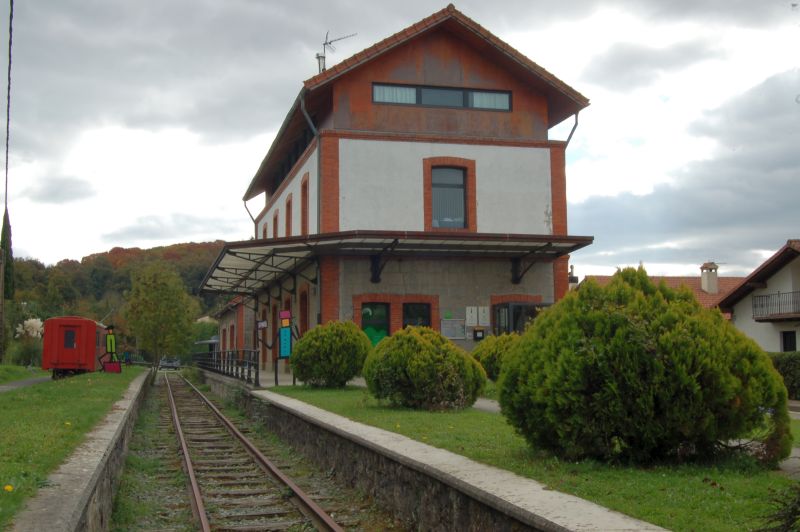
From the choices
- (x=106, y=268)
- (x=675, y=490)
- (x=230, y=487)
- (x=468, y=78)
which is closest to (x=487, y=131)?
(x=468, y=78)

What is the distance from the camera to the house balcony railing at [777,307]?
3262 cm

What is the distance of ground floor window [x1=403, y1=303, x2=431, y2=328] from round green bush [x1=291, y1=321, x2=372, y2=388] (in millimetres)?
4884

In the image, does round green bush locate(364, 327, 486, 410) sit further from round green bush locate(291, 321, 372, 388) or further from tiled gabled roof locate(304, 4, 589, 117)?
tiled gabled roof locate(304, 4, 589, 117)

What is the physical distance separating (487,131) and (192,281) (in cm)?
6726

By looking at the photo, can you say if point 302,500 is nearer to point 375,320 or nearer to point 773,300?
point 375,320

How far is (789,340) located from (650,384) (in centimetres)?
3135

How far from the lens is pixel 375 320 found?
2408cm

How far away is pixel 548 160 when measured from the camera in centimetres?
2631

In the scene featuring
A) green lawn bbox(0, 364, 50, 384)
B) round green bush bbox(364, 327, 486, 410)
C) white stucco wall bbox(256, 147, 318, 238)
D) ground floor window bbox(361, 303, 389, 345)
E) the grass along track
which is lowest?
the grass along track

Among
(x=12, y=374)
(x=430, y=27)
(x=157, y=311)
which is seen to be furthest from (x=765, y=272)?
(x=157, y=311)

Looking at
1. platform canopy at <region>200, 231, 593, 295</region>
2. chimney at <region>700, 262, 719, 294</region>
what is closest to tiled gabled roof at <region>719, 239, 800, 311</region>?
chimney at <region>700, 262, 719, 294</region>

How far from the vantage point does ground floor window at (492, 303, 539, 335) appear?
23.7m

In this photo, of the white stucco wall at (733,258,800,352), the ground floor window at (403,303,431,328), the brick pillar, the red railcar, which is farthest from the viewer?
the red railcar

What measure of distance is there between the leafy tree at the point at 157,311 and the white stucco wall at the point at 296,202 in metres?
10.1
